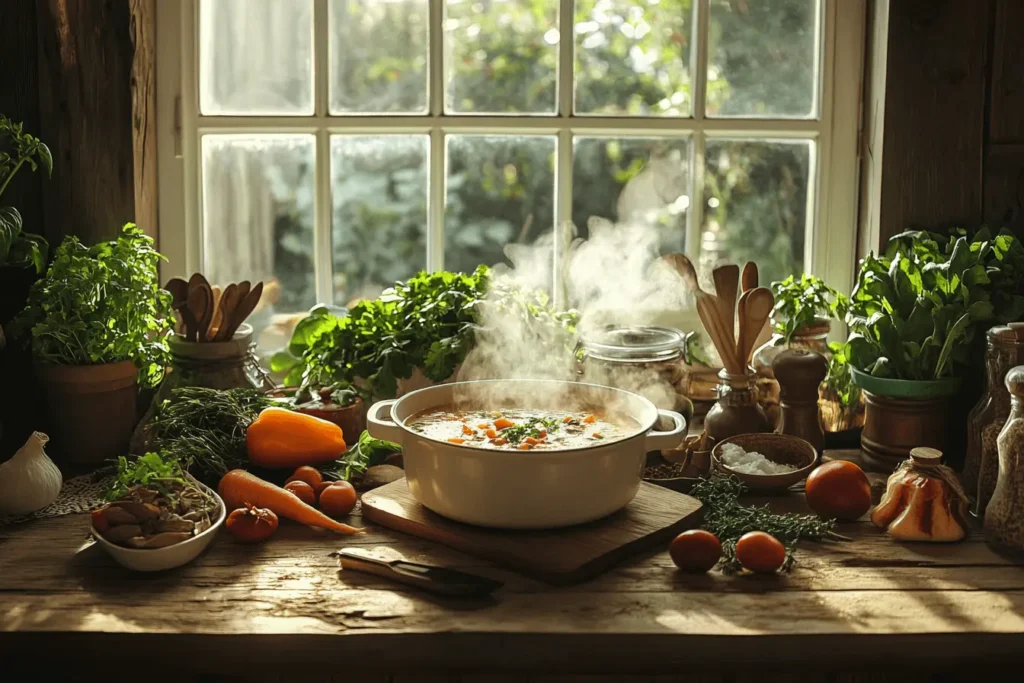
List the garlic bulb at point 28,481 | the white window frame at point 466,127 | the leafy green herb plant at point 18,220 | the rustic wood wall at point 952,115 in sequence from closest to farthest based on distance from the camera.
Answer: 1. the garlic bulb at point 28,481
2. the leafy green herb plant at point 18,220
3. the rustic wood wall at point 952,115
4. the white window frame at point 466,127

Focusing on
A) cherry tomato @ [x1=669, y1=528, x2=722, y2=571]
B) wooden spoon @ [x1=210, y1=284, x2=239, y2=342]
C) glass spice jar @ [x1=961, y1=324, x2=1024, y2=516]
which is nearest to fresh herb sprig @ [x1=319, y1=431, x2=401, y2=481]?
wooden spoon @ [x1=210, y1=284, x2=239, y2=342]

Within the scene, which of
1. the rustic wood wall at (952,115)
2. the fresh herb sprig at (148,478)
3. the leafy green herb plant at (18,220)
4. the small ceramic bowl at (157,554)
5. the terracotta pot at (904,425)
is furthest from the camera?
the rustic wood wall at (952,115)

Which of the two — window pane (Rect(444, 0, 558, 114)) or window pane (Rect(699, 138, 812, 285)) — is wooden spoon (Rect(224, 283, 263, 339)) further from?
window pane (Rect(699, 138, 812, 285))

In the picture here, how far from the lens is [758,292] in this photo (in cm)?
178

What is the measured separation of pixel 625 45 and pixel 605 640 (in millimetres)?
1330

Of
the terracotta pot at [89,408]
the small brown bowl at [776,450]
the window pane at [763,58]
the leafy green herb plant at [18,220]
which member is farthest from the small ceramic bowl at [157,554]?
the window pane at [763,58]

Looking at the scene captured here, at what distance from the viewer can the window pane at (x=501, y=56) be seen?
2.14 metres

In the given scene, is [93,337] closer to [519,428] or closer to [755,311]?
[519,428]

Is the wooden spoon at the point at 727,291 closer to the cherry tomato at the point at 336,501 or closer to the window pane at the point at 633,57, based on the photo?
the window pane at the point at 633,57

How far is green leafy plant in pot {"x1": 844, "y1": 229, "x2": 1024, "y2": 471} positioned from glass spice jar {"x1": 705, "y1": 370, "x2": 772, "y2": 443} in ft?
0.64

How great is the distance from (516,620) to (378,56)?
4.26ft

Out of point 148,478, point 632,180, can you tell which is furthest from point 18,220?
point 632,180

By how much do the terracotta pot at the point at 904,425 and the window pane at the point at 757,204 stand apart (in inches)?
19.7

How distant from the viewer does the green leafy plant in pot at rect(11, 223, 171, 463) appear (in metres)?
1.72
